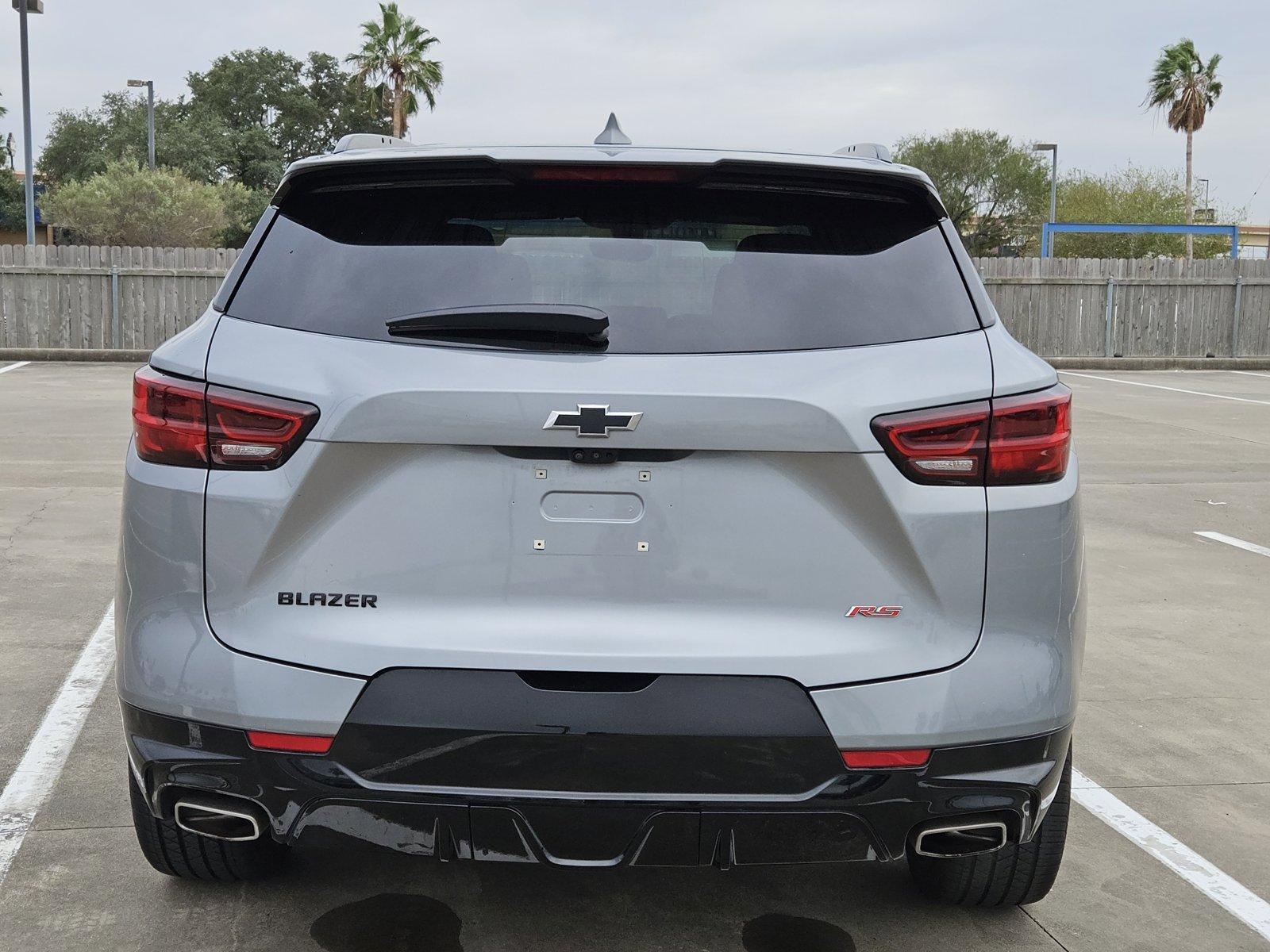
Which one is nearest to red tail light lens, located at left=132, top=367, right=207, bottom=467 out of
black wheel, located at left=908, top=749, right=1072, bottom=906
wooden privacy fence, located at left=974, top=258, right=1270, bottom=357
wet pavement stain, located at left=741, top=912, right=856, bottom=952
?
wet pavement stain, located at left=741, top=912, right=856, bottom=952

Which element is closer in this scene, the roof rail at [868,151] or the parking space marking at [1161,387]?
the roof rail at [868,151]

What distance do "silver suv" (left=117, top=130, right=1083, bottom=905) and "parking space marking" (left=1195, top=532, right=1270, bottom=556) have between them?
6167 millimetres

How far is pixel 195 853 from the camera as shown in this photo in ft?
10.2

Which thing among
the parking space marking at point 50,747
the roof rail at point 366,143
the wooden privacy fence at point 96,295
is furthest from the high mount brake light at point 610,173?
the wooden privacy fence at point 96,295

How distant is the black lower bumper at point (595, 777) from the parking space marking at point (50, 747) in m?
1.38

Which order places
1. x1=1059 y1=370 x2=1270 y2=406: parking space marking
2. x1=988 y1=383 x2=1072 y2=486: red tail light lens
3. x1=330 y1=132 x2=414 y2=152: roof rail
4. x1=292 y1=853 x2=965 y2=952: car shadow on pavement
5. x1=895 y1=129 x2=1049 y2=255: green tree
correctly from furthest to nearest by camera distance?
x1=895 y1=129 x2=1049 y2=255: green tree, x1=1059 y1=370 x2=1270 y2=406: parking space marking, x1=292 y1=853 x2=965 y2=952: car shadow on pavement, x1=330 y1=132 x2=414 y2=152: roof rail, x1=988 y1=383 x2=1072 y2=486: red tail light lens

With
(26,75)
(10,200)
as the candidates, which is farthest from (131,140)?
(26,75)

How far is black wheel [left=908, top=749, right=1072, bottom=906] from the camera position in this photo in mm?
2961

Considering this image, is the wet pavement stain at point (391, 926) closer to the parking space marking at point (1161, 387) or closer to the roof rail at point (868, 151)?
the roof rail at point (868, 151)

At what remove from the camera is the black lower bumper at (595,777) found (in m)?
2.29

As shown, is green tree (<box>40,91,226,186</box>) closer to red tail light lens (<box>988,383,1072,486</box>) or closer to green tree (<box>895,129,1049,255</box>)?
green tree (<box>895,129,1049,255</box>)

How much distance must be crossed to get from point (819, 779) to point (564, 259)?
1.05 meters

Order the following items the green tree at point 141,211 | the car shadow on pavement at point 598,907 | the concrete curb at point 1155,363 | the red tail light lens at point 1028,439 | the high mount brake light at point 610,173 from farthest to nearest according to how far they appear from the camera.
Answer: the green tree at point 141,211, the concrete curb at point 1155,363, the car shadow on pavement at point 598,907, the high mount brake light at point 610,173, the red tail light lens at point 1028,439

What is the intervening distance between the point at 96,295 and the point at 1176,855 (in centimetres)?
2280
